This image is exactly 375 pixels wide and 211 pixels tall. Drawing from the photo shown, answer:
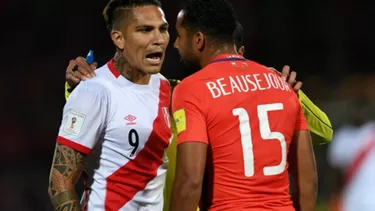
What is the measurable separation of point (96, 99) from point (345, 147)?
5560 millimetres

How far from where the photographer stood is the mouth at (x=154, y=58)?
14.0ft

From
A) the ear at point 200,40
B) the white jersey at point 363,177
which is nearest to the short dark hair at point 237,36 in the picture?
the ear at point 200,40

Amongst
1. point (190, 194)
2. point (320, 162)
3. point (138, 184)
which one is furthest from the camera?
point (320, 162)

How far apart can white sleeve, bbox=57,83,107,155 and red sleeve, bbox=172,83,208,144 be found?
0.48 meters

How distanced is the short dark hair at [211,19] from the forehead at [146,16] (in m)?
0.33

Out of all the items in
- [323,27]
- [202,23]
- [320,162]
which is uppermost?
[202,23]

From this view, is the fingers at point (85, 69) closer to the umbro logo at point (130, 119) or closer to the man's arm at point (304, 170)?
the umbro logo at point (130, 119)

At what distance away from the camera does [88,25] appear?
39.9 ft

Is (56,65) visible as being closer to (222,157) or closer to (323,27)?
(323,27)

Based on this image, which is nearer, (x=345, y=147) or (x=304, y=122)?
(x=304, y=122)

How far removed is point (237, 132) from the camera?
3.74 metres

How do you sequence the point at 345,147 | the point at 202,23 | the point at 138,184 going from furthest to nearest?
the point at 345,147 → the point at 138,184 → the point at 202,23

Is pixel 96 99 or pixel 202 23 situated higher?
pixel 202 23

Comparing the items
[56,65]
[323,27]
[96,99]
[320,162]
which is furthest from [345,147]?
[96,99]
